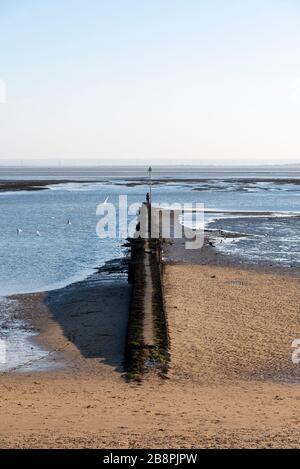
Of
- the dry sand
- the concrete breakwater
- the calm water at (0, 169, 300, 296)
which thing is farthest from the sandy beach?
the calm water at (0, 169, 300, 296)

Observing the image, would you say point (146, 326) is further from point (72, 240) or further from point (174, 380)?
point (72, 240)

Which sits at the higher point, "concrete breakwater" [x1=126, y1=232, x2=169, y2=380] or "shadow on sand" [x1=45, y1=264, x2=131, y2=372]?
"concrete breakwater" [x1=126, y1=232, x2=169, y2=380]

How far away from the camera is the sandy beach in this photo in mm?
11727

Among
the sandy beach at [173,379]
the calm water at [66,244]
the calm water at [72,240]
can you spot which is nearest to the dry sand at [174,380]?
the sandy beach at [173,379]

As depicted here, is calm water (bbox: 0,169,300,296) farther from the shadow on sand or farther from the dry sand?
the dry sand

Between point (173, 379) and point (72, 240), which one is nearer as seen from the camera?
point (173, 379)

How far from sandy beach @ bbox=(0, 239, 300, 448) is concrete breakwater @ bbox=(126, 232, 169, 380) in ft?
1.16

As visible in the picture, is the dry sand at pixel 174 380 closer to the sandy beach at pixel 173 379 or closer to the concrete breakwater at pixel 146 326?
the sandy beach at pixel 173 379

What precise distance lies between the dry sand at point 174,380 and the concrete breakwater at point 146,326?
1.22 feet

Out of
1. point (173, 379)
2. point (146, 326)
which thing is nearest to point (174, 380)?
point (173, 379)

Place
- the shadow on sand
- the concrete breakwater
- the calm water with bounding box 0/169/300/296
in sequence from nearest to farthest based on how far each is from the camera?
the concrete breakwater
the shadow on sand
the calm water with bounding box 0/169/300/296

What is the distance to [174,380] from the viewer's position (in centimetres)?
1591

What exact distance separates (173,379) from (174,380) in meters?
0.07

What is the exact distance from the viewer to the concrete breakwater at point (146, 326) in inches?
658
